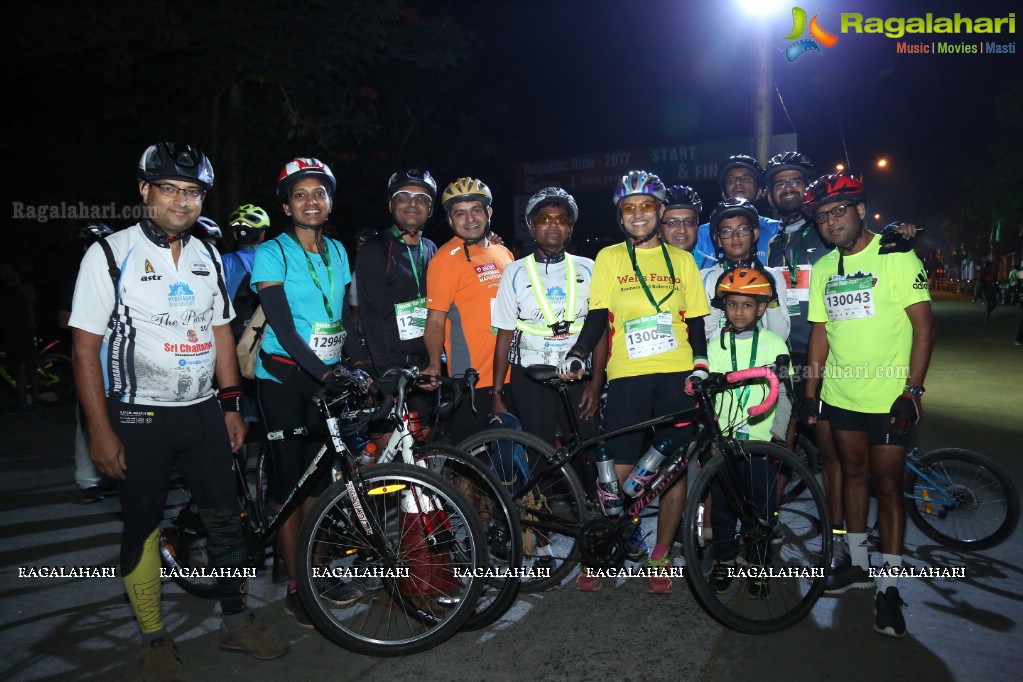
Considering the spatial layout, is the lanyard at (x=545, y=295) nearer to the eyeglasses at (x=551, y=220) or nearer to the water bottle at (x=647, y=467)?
the eyeglasses at (x=551, y=220)

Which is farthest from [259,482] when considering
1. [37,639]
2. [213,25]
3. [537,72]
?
[537,72]

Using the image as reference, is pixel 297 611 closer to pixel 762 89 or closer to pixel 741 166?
pixel 741 166

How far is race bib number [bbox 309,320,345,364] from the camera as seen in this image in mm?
4320

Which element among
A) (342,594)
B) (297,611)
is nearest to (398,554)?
(342,594)

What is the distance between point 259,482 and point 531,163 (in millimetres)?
26247

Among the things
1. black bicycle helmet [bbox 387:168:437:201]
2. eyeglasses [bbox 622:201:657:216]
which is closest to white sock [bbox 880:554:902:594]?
eyeglasses [bbox 622:201:657:216]

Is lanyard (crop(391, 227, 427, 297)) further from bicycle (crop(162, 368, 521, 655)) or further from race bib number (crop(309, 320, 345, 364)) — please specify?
bicycle (crop(162, 368, 521, 655))

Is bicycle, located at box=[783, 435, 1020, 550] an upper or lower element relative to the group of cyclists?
lower

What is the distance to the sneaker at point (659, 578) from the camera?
14.8ft

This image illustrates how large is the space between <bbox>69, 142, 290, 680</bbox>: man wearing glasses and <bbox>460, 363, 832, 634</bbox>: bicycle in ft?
4.68

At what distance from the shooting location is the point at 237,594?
3844 mm

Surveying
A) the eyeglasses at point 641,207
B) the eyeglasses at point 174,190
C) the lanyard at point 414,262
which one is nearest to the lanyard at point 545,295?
the eyeglasses at point 641,207

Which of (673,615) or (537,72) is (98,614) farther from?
(537,72)

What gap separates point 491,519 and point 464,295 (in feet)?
4.86
